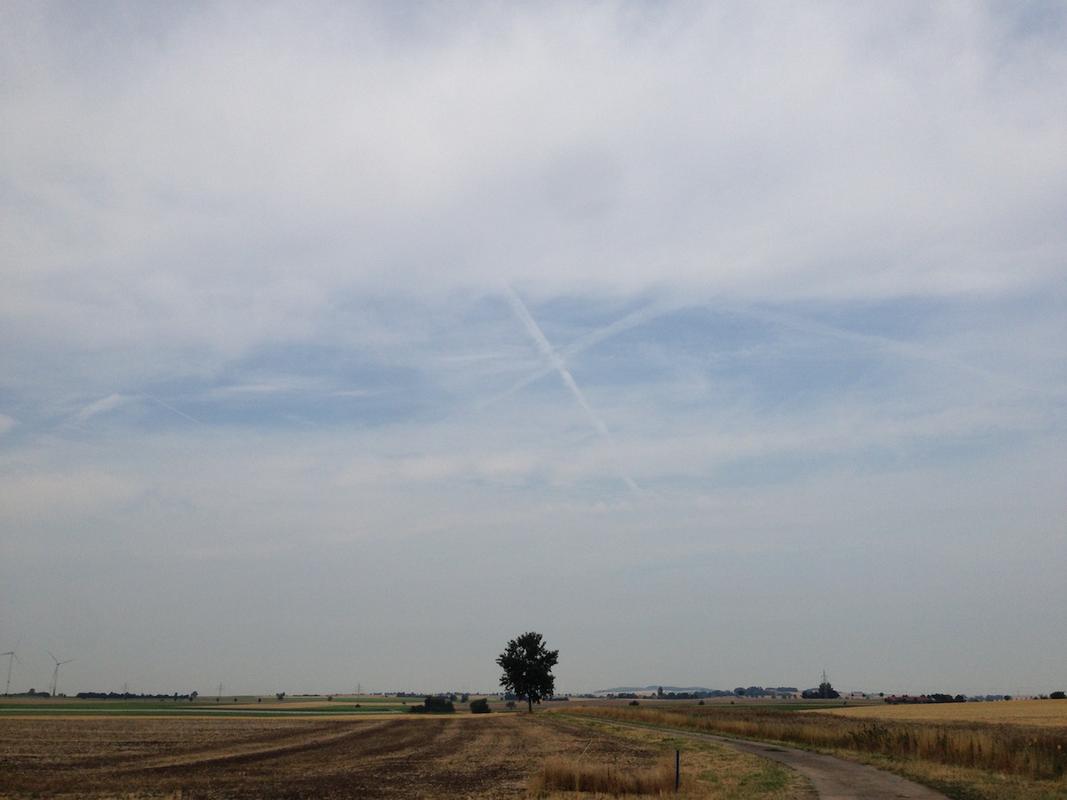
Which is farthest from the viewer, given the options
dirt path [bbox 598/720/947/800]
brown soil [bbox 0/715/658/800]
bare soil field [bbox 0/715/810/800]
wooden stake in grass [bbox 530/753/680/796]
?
brown soil [bbox 0/715/658/800]

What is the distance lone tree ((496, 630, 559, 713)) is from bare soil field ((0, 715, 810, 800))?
80375 mm

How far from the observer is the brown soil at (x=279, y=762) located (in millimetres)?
30609

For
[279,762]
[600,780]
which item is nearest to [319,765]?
[279,762]

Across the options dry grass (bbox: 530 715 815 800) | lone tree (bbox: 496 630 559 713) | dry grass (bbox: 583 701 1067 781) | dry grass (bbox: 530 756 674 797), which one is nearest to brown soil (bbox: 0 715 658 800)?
dry grass (bbox: 530 715 815 800)

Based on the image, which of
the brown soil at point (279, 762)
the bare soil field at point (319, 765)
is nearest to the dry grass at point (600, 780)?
the bare soil field at point (319, 765)

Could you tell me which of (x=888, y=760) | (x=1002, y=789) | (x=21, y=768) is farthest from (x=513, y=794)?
(x=21, y=768)

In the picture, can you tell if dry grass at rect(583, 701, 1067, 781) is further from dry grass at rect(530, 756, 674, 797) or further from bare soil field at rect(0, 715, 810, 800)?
dry grass at rect(530, 756, 674, 797)

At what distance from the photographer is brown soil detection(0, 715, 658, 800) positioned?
30.6 m

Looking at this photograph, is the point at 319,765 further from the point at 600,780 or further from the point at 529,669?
the point at 529,669

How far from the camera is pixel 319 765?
42.6m

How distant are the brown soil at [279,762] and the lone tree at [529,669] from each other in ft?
256

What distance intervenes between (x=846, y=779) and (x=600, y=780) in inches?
337

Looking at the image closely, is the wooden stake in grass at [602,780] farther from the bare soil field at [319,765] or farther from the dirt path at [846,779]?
the dirt path at [846,779]

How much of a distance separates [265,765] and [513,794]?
18459mm
